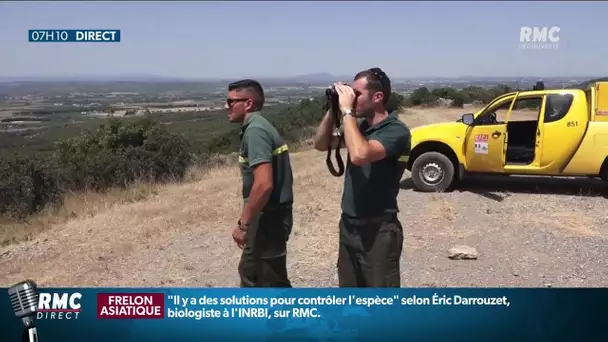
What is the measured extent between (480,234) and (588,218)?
3.38 ft

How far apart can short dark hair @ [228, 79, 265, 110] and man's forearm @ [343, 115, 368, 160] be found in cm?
69

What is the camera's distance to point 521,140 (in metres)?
7.71

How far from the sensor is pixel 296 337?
3889 millimetres

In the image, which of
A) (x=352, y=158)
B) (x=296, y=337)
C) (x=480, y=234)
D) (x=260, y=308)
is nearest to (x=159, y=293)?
(x=260, y=308)

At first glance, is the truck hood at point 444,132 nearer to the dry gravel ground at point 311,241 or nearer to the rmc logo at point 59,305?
the dry gravel ground at point 311,241

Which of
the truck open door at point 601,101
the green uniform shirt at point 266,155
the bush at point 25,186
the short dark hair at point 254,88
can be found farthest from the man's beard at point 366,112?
the truck open door at point 601,101

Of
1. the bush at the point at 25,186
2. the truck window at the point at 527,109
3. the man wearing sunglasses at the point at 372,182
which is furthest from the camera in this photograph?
the truck window at the point at 527,109

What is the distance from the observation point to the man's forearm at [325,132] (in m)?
3.58

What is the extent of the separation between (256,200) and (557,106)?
4.68 m

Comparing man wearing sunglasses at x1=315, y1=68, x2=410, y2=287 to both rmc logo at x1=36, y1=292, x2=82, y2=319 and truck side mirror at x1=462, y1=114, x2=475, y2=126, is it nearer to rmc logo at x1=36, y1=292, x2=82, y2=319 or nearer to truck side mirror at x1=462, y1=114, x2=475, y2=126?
rmc logo at x1=36, y1=292, x2=82, y2=319

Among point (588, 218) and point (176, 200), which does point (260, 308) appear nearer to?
point (176, 200)
